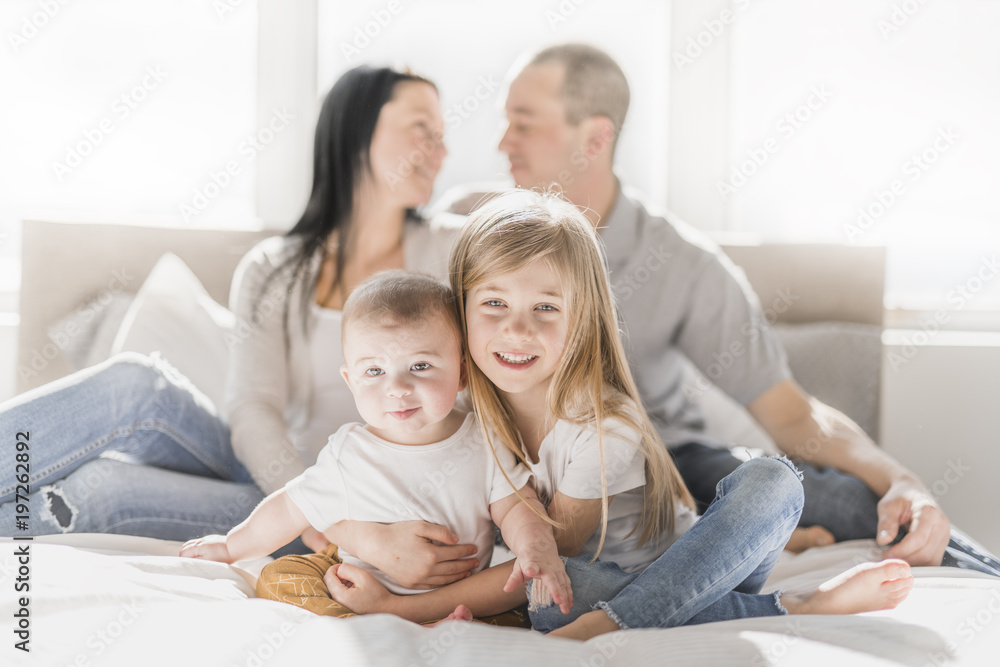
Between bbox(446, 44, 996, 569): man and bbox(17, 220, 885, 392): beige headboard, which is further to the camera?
bbox(17, 220, 885, 392): beige headboard

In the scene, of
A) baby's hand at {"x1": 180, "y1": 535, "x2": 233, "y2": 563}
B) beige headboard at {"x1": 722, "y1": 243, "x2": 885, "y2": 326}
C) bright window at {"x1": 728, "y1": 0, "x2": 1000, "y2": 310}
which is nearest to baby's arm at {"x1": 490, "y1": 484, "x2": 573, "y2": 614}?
baby's hand at {"x1": 180, "y1": 535, "x2": 233, "y2": 563}

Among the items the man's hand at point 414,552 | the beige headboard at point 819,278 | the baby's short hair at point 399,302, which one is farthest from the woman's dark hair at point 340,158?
the beige headboard at point 819,278

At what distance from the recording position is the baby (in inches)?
34.4

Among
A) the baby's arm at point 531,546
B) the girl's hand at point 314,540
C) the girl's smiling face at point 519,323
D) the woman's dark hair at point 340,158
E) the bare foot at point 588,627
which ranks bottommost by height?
the girl's hand at point 314,540

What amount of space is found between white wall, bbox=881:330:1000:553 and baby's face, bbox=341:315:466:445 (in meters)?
1.26

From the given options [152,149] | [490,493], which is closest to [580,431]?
[490,493]

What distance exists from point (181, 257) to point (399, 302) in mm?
1019

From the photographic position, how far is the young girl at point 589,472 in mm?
816

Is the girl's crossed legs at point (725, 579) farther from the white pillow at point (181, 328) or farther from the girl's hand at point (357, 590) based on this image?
the white pillow at point (181, 328)

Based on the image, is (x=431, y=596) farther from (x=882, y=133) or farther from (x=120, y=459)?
(x=882, y=133)

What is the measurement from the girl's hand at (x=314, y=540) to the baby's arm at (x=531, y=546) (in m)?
0.27

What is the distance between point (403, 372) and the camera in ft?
2.88

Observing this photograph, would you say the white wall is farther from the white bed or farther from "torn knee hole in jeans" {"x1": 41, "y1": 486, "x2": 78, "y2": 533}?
"torn knee hole in jeans" {"x1": 41, "y1": 486, "x2": 78, "y2": 533}

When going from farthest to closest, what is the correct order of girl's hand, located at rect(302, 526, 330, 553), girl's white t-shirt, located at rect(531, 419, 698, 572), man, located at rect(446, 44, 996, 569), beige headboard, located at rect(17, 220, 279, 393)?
beige headboard, located at rect(17, 220, 279, 393), man, located at rect(446, 44, 996, 569), girl's hand, located at rect(302, 526, 330, 553), girl's white t-shirt, located at rect(531, 419, 698, 572)
